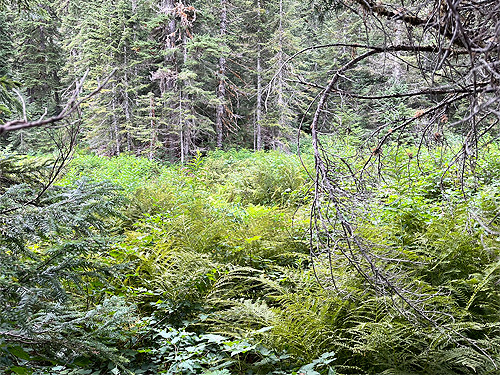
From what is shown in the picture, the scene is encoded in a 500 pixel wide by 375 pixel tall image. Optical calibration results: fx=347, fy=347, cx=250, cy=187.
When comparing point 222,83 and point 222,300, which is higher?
point 222,83

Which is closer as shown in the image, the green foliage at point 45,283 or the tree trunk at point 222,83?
the green foliage at point 45,283

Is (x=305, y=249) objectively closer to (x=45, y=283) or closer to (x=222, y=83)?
(x=45, y=283)

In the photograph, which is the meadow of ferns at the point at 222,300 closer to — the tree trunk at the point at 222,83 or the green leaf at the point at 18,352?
the green leaf at the point at 18,352

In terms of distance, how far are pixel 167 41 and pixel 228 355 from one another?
48.8ft

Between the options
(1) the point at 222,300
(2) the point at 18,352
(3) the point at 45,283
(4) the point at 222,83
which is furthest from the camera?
(4) the point at 222,83

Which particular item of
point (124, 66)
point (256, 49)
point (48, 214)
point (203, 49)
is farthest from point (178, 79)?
point (48, 214)

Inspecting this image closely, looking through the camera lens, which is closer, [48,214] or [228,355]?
[48,214]

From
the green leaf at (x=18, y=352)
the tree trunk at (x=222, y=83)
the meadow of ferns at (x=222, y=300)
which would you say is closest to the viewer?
the green leaf at (x=18, y=352)

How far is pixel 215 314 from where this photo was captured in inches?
118

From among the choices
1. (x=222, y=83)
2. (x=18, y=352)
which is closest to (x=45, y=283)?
(x=18, y=352)

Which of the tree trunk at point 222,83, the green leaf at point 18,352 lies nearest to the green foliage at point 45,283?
the green leaf at point 18,352

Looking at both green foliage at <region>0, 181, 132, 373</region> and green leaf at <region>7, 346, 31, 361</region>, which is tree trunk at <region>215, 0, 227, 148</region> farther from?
green leaf at <region>7, 346, 31, 361</region>

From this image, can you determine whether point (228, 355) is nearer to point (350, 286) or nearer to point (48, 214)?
point (350, 286)

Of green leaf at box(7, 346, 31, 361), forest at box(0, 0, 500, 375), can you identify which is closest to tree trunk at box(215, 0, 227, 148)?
forest at box(0, 0, 500, 375)
